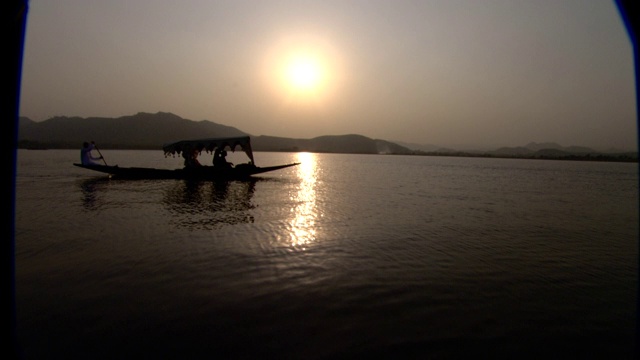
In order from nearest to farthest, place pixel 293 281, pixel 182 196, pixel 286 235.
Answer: pixel 293 281 < pixel 286 235 < pixel 182 196

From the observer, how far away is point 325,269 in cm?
888

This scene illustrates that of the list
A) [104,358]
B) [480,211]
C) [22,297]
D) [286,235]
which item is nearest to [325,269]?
[286,235]

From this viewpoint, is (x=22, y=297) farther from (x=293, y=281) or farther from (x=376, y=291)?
(x=376, y=291)

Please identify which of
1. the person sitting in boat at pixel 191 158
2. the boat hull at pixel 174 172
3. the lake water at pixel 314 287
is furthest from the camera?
the person sitting in boat at pixel 191 158

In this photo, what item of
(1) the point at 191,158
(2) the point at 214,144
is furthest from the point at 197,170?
(2) the point at 214,144

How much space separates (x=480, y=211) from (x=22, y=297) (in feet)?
69.1

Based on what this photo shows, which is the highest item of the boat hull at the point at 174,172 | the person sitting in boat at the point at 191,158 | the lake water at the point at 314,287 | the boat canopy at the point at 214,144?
the boat canopy at the point at 214,144

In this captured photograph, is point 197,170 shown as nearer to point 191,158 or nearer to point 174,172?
point 174,172

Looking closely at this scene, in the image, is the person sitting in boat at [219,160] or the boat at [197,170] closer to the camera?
the boat at [197,170]

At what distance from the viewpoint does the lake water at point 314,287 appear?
532 centimetres

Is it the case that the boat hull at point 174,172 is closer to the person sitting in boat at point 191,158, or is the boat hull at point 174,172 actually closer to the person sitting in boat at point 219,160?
the person sitting in boat at point 219,160

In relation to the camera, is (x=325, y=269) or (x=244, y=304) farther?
(x=325, y=269)

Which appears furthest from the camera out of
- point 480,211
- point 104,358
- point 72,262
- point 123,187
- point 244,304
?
point 123,187

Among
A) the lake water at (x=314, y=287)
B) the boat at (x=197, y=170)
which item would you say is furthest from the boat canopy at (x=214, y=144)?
the lake water at (x=314, y=287)
